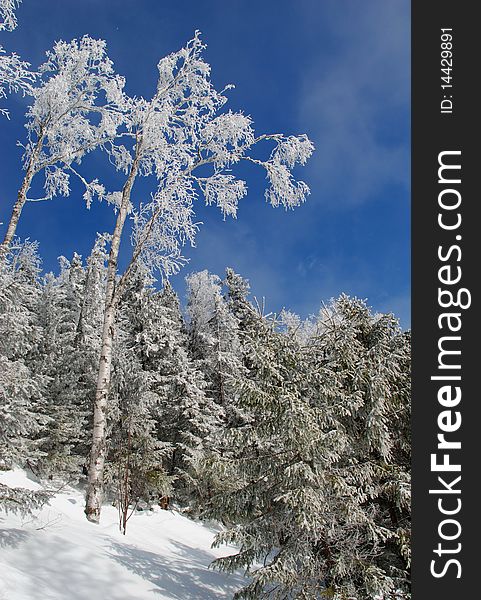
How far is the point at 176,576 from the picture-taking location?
7.18 meters

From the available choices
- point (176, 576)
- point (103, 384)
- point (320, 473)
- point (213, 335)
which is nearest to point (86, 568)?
point (176, 576)

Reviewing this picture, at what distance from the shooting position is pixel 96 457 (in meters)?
9.59

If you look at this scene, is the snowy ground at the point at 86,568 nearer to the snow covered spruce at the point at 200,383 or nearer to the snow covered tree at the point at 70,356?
the snow covered spruce at the point at 200,383

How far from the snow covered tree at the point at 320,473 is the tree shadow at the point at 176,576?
0.70 m

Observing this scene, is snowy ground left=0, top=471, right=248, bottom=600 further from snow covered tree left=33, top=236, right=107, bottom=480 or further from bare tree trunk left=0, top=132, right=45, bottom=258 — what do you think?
snow covered tree left=33, top=236, right=107, bottom=480

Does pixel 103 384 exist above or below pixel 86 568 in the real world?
above

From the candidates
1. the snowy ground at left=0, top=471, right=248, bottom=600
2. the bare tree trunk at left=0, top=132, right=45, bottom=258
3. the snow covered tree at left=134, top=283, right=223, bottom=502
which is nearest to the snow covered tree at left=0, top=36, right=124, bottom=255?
the bare tree trunk at left=0, top=132, right=45, bottom=258

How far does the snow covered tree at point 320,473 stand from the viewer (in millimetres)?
6168

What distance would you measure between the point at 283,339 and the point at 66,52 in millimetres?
8515

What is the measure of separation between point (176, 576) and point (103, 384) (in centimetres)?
446

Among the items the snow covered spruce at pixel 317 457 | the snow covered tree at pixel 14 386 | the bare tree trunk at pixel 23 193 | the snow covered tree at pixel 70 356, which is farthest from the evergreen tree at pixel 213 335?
the bare tree trunk at pixel 23 193

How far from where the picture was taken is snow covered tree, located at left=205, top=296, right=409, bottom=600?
243 inches

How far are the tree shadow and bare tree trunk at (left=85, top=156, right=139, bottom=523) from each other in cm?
185

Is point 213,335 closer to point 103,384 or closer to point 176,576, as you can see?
point 103,384
